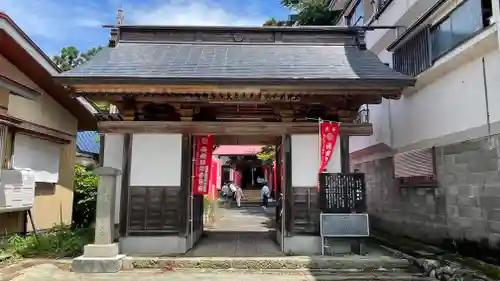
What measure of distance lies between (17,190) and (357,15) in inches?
554

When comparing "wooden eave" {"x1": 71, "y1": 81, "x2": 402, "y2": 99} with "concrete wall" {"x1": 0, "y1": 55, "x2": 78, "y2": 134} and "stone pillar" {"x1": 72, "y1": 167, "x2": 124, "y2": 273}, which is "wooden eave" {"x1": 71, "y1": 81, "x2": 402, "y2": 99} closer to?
"stone pillar" {"x1": 72, "y1": 167, "x2": 124, "y2": 273}

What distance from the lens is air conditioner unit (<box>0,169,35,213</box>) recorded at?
8688mm

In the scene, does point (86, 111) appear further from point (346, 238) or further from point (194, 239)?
point (346, 238)

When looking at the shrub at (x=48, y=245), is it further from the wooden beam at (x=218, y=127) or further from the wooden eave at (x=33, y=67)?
the wooden eave at (x=33, y=67)

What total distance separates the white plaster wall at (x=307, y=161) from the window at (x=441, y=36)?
10.7 ft

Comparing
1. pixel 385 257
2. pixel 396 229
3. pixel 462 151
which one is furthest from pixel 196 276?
pixel 396 229

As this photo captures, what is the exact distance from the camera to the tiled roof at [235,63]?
8172 millimetres

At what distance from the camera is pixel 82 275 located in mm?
7363

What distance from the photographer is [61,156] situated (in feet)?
38.6

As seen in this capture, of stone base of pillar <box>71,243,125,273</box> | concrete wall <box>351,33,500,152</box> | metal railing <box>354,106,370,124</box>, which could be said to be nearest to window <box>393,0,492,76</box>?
concrete wall <box>351,33,500,152</box>

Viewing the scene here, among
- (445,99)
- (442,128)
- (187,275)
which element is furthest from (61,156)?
(445,99)

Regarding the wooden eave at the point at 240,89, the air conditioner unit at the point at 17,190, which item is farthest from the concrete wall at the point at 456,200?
the air conditioner unit at the point at 17,190

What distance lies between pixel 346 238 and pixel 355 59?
4268 mm

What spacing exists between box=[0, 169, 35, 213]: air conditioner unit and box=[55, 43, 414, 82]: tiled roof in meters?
2.91
